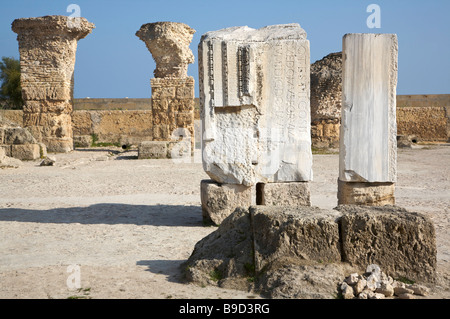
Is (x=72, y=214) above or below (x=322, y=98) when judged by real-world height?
below

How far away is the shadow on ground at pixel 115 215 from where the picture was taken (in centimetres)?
557

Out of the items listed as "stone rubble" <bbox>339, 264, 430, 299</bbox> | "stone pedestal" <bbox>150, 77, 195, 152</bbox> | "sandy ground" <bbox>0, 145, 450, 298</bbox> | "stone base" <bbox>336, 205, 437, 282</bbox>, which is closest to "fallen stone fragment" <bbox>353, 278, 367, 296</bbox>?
"stone rubble" <bbox>339, 264, 430, 299</bbox>

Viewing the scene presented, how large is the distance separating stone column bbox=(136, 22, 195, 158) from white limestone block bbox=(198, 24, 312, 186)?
881 centimetres

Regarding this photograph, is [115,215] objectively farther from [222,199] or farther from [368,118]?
[368,118]

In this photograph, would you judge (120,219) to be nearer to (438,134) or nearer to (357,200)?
(357,200)

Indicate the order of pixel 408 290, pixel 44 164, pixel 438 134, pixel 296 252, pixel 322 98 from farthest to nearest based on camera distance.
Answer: pixel 438 134
pixel 322 98
pixel 44 164
pixel 296 252
pixel 408 290

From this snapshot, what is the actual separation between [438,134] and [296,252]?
20263 millimetres

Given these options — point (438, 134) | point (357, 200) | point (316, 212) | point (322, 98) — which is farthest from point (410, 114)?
point (316, 212)

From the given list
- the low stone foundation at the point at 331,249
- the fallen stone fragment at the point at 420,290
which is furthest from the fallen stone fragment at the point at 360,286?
the fallen stone fragment at the point at 420,290

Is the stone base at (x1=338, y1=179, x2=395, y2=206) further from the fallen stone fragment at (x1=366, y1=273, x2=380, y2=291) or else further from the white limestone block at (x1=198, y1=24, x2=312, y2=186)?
the fallen stone fragment at (x1=366, y1=273, x2=380, y2=291)

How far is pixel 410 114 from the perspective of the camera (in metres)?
21.4

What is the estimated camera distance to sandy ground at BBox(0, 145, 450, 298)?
11.0 feet

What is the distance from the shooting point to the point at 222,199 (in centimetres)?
531
